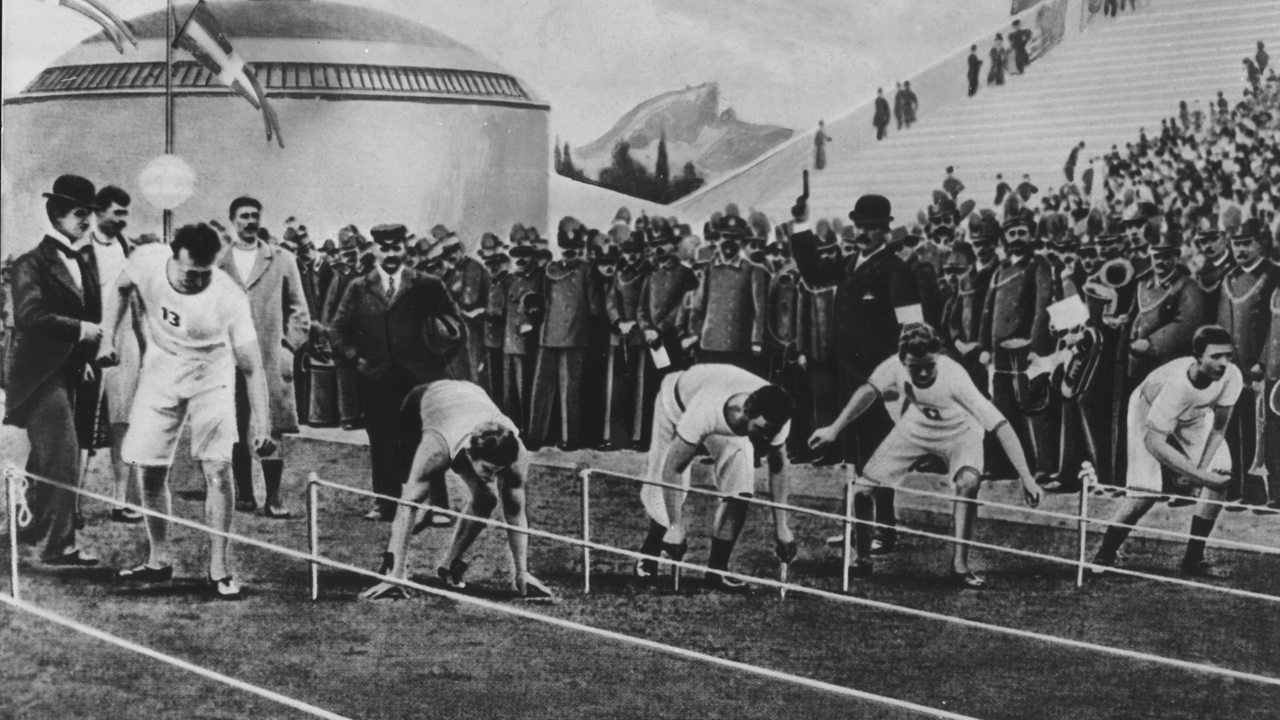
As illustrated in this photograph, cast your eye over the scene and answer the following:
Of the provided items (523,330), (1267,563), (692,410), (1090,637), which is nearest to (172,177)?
(523,330)

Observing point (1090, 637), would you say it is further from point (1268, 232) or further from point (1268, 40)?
point (1268, 40)

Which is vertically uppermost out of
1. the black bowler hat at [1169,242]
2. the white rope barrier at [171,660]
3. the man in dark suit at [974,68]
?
the man in dark suit at [974,68]

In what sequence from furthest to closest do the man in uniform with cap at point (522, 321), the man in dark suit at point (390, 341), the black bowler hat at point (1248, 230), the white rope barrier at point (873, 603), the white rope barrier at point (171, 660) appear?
the man in uniform with cap at point (522, 321) < the man in dark suit at point (390, 341) < the black bowler hat at point (1248, 230) < the white rope barrier at point (171, 660) < the white rope barrier at point (873, 603)

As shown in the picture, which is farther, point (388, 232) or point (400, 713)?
point (388, 232)

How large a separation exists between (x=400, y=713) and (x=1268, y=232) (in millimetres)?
4137

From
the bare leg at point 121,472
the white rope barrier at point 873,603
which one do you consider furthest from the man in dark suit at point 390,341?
the bare leg at point 121,472

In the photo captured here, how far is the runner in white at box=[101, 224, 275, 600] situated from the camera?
263 inches

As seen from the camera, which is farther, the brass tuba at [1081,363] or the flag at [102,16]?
the flag at [102,16]

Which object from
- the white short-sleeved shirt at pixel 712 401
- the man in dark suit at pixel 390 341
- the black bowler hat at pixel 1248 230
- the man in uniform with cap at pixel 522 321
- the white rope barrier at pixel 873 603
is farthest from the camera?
the man in uniform with cap at pixel 522 321

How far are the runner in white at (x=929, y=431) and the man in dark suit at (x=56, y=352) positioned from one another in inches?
129

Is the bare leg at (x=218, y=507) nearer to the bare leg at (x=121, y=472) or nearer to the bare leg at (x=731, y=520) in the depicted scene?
the bare leg at (x=121, y=472)

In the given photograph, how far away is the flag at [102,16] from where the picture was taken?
675 centimetres

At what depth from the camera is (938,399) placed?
21.6 feet

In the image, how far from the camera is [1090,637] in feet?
20.8
